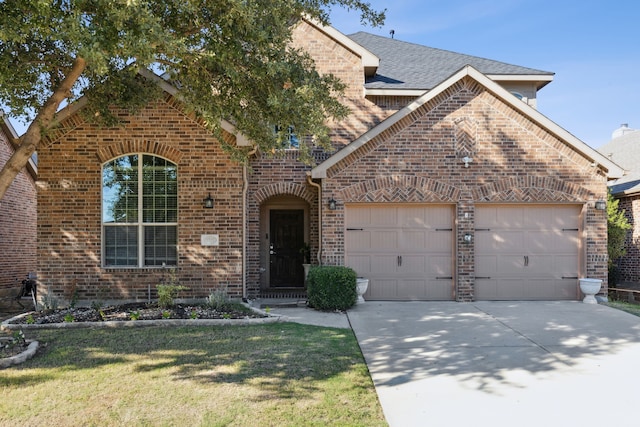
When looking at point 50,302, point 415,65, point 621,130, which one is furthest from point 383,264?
point 621,130

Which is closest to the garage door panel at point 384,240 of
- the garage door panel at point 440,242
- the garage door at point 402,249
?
the garage door at point 402,249

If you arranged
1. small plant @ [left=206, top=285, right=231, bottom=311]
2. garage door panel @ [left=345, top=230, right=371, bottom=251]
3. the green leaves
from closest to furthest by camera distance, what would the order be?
the green leaves, small plant @ [left=206, top=285, right=231, bottom=311], garage door panel @ [left=345, top=230, right=371, bottom=251]

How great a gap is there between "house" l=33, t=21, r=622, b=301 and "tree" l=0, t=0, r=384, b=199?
145cm

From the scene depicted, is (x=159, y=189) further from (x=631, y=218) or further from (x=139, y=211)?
(x=631, y=218)

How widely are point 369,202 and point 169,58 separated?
5472 mm

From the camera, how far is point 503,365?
5918 millimetres

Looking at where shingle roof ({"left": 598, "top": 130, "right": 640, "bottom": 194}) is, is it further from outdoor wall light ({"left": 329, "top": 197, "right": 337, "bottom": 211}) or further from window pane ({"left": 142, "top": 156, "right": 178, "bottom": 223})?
window pane ({"left": 142, "top": 156, "right": 178, "bottom": 223})

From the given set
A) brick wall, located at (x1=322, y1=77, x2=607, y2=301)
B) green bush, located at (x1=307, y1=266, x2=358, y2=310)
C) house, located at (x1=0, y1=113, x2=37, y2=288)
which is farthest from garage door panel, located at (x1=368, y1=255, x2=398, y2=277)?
house, located at (x1=0, y1=113, x2=37, y2=288)

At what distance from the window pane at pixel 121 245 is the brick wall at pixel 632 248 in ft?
46.5

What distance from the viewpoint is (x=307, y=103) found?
760 centimetres

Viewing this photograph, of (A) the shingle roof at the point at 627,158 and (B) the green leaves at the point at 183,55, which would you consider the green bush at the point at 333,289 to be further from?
(A) the shingle roof at the point at 627,158

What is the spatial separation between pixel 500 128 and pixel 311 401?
28.2 ft

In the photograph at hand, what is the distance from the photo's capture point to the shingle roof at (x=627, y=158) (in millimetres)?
14620

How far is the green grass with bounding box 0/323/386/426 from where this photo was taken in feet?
14.4
